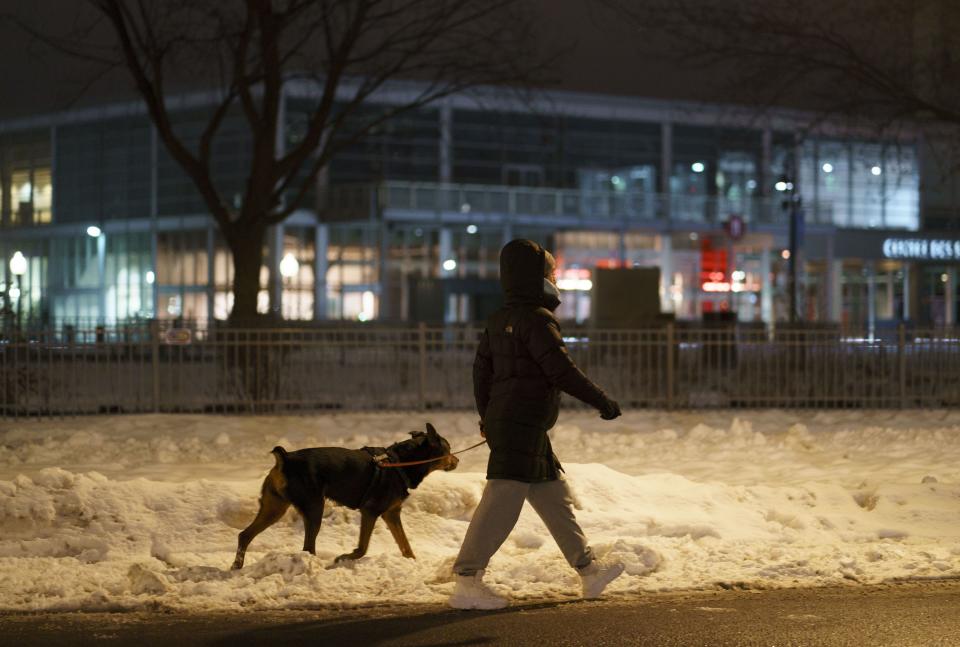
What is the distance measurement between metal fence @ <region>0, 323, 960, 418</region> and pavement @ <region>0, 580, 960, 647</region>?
11.0m

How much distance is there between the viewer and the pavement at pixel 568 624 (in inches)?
249

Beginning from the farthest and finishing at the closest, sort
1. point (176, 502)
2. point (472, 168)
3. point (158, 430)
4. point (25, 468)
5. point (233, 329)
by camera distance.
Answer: point (472, 168), point (233, 329), point (158, 430), point (25, 468), point (176, 502)

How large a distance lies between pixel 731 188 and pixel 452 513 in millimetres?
49376

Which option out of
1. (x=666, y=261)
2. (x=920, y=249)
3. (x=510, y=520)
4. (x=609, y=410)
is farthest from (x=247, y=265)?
(x=920, y=249)

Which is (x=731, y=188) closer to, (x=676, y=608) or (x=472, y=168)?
(x=472, y=168)

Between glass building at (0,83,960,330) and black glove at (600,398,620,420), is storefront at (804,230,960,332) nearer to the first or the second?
glass building at (0,83,960,330)

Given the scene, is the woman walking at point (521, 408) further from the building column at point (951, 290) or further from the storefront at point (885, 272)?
the building column at point (951, 290)

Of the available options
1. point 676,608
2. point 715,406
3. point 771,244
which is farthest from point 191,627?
point 771,244

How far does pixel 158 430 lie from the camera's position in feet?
52.0

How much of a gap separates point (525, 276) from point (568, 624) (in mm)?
1873

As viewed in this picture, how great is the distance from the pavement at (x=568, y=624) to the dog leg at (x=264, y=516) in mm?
821

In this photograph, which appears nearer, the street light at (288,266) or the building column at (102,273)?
the street light at (288,266)

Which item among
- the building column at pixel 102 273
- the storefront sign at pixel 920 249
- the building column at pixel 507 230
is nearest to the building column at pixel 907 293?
the storefront sign at pixel 920 249

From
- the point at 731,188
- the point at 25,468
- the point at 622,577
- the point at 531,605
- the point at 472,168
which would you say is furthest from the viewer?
the point at 731,188
